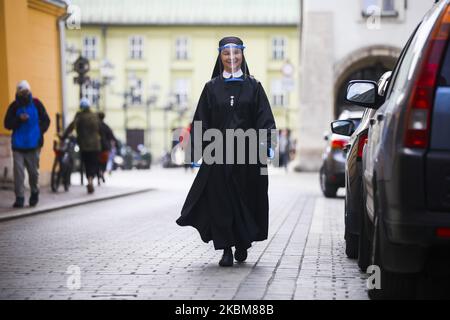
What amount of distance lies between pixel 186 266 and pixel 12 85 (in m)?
11.5

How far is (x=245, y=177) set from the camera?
23.5ft

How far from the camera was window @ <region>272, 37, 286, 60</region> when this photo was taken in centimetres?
6316

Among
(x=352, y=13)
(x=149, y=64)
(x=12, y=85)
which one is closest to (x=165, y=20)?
(x=149, y=64)

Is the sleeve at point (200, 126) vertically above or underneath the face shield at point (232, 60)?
underneath

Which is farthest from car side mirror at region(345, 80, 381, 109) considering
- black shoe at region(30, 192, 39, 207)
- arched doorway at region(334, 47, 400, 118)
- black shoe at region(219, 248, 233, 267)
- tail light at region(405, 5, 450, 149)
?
arched doorway at region(334, 47, 400, 118)

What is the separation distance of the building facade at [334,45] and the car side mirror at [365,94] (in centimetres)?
2520

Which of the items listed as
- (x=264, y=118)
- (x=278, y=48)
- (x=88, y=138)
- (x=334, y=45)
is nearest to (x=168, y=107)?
(x=278, y=48)

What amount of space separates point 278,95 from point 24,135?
50.8 metres

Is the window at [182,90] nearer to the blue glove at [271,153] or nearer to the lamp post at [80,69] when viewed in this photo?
the lamp post at [80,69]

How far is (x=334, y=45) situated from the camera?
103 feet

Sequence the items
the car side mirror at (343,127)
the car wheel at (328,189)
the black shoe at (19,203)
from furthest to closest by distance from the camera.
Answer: the car wheel at (328,189)
the black shoe at (19,203)
the car side mirror at (343,127)

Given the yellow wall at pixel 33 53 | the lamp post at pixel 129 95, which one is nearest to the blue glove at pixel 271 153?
the yellow wall at pixel 33 53

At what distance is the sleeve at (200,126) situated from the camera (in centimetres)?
729
